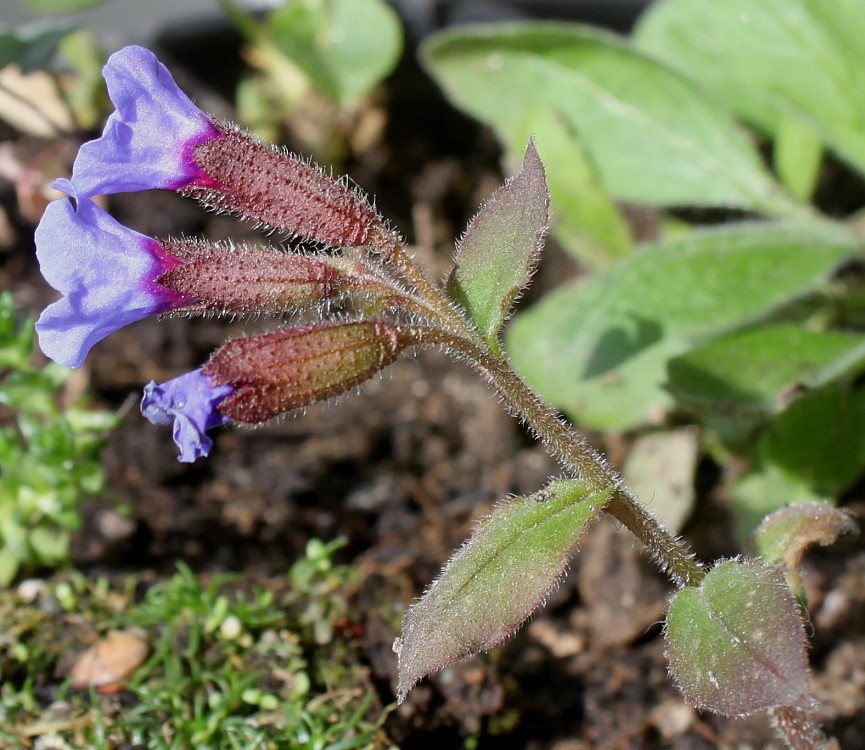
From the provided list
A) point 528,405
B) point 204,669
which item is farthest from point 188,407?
point 204,669

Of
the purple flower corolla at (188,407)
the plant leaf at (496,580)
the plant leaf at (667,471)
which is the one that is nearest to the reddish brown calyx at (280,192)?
the purple flower corolla at (188,407)

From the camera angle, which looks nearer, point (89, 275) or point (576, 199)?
point (89, 275)

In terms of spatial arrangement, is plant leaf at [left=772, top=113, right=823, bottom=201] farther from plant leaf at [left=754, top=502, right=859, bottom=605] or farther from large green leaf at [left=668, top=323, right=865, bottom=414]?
plant leaf at [left=754, top=502, right=859, bottom=605]

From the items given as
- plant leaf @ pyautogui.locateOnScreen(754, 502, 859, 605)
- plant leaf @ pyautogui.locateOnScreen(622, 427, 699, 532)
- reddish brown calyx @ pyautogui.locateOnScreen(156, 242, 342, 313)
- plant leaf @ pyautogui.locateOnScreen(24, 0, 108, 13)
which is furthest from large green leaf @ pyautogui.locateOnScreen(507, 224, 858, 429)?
plant leaf @ pyautogui.locateOnScreen(24, 0, 108, 13)

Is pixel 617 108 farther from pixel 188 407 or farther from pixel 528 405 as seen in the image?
pixel 188 407

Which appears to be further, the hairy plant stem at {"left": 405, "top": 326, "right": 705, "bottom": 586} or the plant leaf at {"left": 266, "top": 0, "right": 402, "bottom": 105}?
the plant leaf at {"left": 266, "top": 0, "right": 402, "bottom": 105}

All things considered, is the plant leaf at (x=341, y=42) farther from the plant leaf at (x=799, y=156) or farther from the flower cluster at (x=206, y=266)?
the flower cluster at (x=206, y=266)
